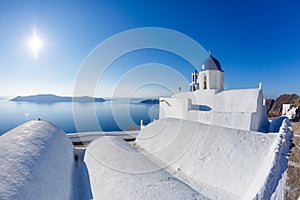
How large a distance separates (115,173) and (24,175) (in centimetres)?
317

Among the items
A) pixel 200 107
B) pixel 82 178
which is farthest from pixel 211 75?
pixel 82 178

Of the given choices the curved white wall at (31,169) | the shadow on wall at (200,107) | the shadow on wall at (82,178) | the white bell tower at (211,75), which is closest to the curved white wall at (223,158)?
the shadow on wall at (82,178)

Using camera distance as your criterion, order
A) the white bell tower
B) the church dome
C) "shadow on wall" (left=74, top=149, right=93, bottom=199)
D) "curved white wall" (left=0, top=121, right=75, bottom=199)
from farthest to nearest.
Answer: the church dome
the white bell tower
"shadow on wall" (left=74, top=149, right=93, bottom=199)
"curved white wall" (left=0, top=121, right=75, bottom=199)

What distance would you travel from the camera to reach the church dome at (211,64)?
54.7 feet

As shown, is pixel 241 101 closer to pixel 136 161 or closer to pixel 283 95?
pixel 136 161

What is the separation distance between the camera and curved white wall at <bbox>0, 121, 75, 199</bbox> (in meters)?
3.62

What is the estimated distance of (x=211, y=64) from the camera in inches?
661

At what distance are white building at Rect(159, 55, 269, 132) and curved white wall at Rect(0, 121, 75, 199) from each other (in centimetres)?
861

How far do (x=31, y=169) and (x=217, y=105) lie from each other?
12897 millimetres

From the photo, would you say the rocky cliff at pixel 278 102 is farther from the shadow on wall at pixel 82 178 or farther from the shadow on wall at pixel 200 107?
the shadow on wall at pixel 82 178

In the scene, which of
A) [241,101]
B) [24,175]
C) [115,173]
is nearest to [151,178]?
[115,173]

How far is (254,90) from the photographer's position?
1077 centimetres

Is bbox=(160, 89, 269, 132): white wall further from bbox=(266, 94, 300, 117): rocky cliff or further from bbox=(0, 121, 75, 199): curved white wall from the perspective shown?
bbox=(266, 94, 300, 117): rocky cliff

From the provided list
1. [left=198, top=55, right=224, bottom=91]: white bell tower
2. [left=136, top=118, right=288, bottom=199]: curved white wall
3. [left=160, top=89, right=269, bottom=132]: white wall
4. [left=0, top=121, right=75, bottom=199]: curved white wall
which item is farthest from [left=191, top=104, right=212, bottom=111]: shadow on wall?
[left=0, top=121, right=75, bottom=199]: curved white wall
